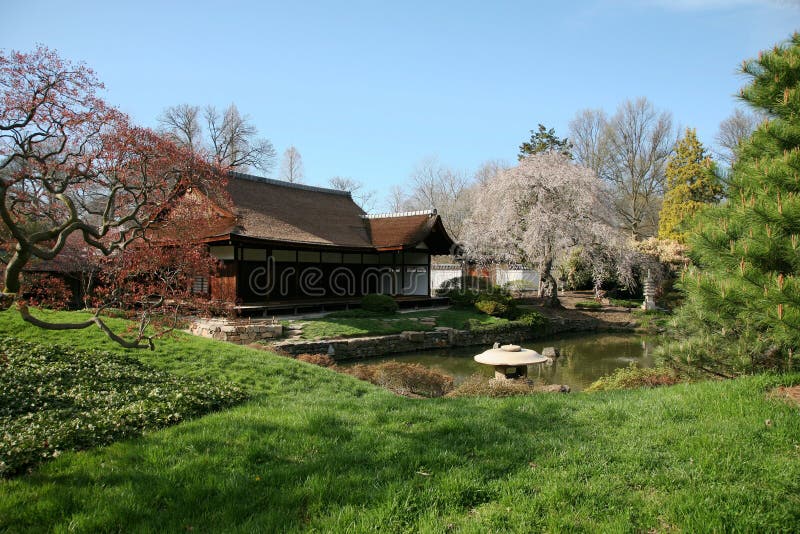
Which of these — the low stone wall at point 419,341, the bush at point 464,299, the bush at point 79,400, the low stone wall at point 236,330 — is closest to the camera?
the bush at point 79,400

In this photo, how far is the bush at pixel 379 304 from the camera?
62.3 feet

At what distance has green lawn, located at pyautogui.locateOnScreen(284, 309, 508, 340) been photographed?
603 inches

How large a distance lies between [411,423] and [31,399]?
398 cm

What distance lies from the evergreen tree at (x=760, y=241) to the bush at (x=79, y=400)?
5.86 metres

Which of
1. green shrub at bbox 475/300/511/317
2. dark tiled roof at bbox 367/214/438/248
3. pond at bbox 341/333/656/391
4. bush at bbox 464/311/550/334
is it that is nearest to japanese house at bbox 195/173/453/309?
dark tiled roof at bbox 367/214/438/248

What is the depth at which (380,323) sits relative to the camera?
A: 17109 millimetres

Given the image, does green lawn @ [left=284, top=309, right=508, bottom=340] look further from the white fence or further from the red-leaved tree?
the white fence

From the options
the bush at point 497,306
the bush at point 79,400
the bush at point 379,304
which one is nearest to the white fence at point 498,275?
the bush at point 497,306

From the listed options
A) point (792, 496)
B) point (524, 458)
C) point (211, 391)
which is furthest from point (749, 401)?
point (211, 391)

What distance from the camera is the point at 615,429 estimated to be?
4.58 metres

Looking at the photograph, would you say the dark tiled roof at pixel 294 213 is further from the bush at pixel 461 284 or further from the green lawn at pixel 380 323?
the bush at pixel 461 284

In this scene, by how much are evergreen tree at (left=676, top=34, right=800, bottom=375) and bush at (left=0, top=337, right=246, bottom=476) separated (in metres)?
5.86

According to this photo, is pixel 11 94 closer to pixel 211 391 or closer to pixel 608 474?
pixel 211 391

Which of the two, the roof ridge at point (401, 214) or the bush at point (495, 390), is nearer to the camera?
the bush at point (495, 390)
